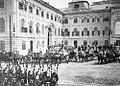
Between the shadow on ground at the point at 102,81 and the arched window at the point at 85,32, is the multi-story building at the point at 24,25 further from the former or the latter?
the shadow on ground at the point at 102,81

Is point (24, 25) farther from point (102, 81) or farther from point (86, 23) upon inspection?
point (86, 23)

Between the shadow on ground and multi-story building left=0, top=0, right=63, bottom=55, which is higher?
multi-story building left=0, top=0, right=63, bottom=55

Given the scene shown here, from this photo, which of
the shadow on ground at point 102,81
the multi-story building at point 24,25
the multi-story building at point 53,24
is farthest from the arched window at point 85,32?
the shadow on ground at point 102,81

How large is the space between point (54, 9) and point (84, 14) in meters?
8.70

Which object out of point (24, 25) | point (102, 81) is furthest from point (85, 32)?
point (102, 81)

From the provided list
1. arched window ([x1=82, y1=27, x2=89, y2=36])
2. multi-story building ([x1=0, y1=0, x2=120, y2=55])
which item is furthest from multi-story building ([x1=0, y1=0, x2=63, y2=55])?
arched window ([x1=82, y1=27, x2=89, y2=36])

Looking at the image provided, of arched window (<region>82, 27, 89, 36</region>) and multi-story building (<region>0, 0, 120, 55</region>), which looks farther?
arched window (<region>82, 27, 89, 36</region>)

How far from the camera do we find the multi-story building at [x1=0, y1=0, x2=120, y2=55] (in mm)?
22969

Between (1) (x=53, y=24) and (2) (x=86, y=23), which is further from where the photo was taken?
(2) (x=86, y=23)

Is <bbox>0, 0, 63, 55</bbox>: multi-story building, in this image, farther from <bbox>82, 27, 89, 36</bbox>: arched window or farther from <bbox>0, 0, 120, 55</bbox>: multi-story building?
<bbox>82, 27, 89, 36</bbox>: arched window

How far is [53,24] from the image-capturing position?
36.2 m

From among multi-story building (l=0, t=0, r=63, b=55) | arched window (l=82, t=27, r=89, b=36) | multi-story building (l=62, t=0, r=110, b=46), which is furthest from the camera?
arched window (l=82, t=27, r=89, b=36)

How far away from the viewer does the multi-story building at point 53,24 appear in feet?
75.4

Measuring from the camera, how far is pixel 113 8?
33.9 m
